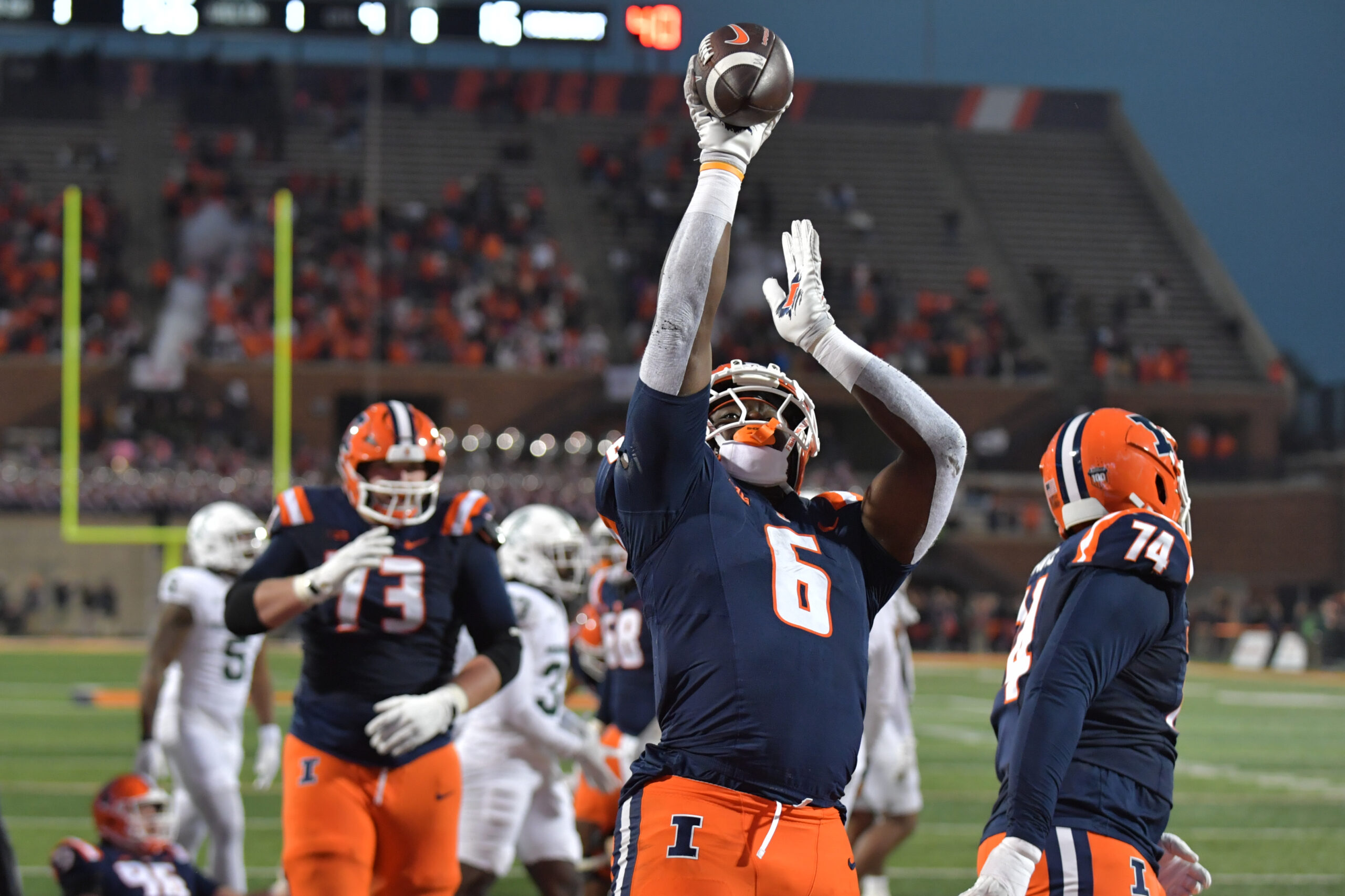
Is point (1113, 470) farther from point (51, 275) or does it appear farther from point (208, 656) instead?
point (51, 275)

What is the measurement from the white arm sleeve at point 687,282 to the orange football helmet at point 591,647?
4399mm

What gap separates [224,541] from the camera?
26.5 ft

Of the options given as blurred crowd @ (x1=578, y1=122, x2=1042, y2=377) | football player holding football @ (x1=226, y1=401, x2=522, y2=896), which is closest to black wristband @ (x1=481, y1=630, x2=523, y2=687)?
football player holding football @ (x1=226, y1=401, x2=522, y2=896)

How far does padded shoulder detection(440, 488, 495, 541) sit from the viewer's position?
205 inches

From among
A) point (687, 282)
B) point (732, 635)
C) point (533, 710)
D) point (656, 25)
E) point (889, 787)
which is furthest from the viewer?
point (656, 25)

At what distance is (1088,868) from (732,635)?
3.24ft

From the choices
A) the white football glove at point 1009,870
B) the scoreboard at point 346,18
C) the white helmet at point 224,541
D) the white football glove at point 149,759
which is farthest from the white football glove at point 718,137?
the scoreboard at point 346,18

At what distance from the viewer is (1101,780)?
3.48 metres

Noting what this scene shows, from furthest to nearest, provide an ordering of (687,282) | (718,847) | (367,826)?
(367,826)
(718,847)
(687,282)

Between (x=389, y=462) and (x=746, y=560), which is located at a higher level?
(x=389, y=462)

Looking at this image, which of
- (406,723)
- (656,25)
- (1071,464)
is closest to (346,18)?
(656,25)

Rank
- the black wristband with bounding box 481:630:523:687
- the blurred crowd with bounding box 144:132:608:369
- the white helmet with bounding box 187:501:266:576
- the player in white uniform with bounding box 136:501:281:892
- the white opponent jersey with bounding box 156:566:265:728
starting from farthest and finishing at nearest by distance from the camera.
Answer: the blurred crowd with bounding box 144:132:608:369 < the white helmet with bounding box 187:501:266:576 < the white opponent jersey with bounding box 156:566:265:728 < the player in white uniform with bounding box 136:501:281:892 < the black wristband with bounding box 481:630:523:687

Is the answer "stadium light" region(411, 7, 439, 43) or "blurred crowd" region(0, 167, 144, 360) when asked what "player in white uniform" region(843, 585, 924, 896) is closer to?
"stadium light" region(411, 7, 439, 43)

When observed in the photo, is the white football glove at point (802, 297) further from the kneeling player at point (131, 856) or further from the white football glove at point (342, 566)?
the kneeling player at point (131, 856)
